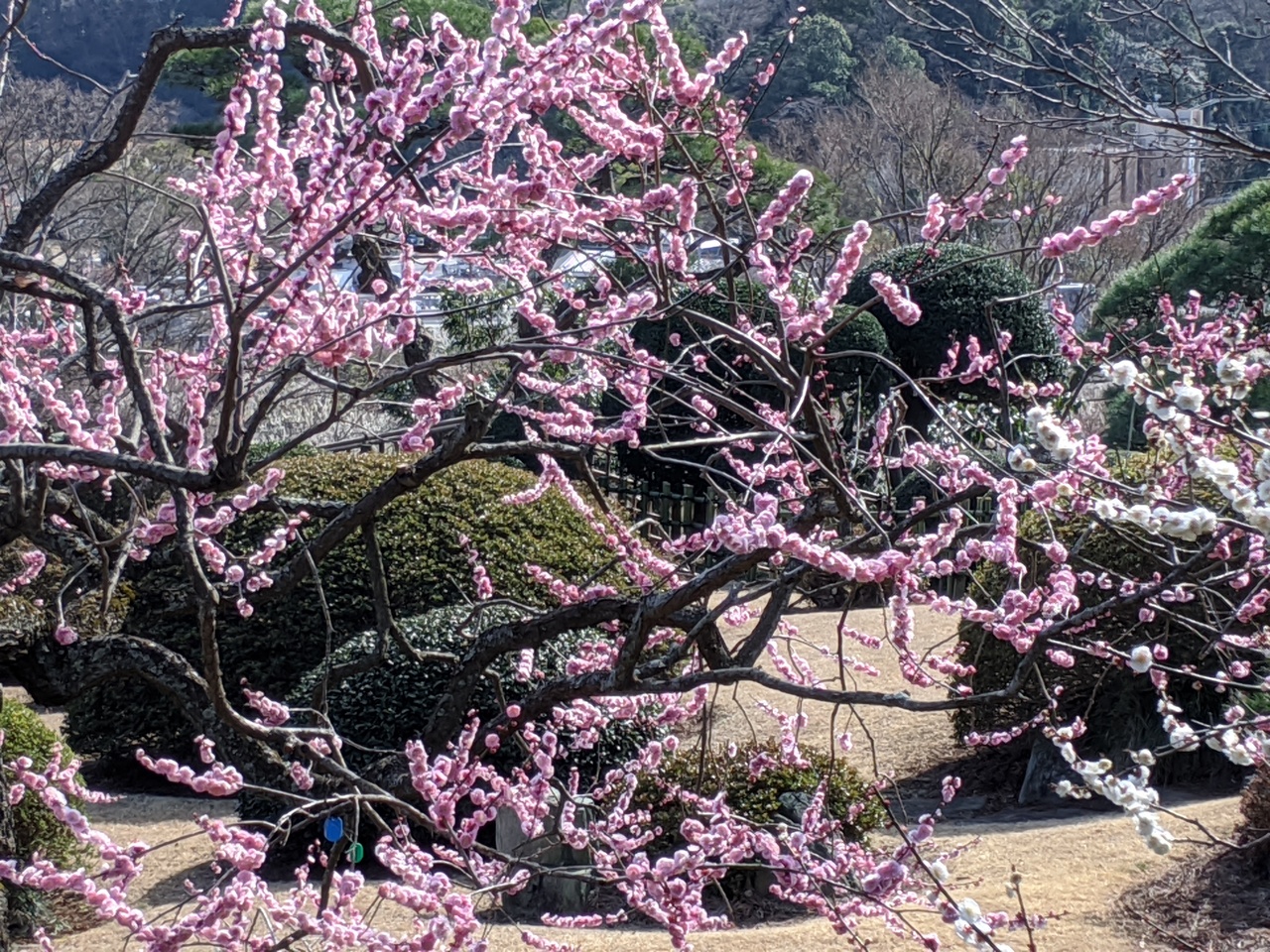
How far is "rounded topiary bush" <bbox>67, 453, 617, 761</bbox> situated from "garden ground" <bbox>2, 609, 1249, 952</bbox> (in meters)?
0.49

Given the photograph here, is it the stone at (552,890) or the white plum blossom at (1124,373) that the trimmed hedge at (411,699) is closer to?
the stone at (552,890)

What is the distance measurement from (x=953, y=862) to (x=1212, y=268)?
8.91 m

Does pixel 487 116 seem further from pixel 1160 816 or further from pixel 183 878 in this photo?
pixel 183 878

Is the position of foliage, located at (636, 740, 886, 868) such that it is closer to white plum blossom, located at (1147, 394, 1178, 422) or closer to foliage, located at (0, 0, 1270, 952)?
foliage, located at (0, 0, 1270, 952)

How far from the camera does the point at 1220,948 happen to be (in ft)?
13.7

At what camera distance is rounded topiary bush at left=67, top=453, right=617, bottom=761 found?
7.09 meters

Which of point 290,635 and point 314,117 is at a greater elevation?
point 314,117

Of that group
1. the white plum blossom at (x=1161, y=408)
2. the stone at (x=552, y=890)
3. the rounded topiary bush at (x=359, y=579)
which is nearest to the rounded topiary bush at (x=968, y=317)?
the rounded topiary bush at (x=359, y=579)

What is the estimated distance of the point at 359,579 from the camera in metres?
7.20

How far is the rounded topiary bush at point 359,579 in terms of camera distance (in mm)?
7090

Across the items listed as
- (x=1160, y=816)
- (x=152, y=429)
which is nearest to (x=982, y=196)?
(x=152, y=429)

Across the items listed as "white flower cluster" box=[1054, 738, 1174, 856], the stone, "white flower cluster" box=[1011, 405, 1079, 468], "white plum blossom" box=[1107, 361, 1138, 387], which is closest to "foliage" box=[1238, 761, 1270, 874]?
the stone

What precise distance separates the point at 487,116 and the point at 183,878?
453 centimetres

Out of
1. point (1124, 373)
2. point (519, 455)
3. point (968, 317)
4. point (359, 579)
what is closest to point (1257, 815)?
point (519, 455)
